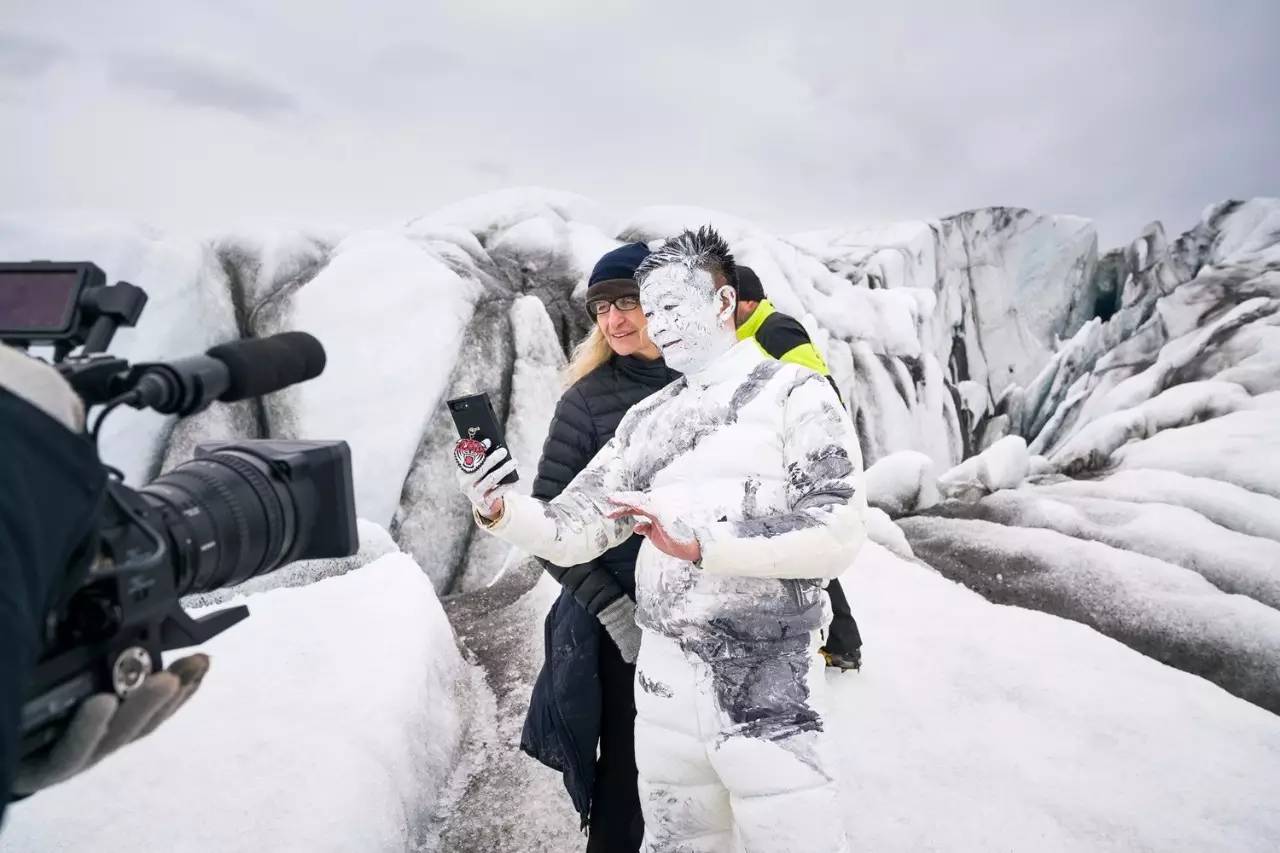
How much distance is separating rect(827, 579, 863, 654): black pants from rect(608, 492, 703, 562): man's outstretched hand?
1.83 metres

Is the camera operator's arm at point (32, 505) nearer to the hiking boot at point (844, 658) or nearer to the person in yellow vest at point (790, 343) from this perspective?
the person in yellow vest at point (790, 343)

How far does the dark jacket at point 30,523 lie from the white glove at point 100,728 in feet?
0.53

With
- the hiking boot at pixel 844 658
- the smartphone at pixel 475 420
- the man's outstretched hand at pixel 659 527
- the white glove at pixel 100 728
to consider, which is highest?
the smartphone at pixel 475 420

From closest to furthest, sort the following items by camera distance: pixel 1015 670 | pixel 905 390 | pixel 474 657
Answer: pixel 1015 670, pixel 474 657, pixel 905 390

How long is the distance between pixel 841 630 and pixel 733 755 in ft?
5.71

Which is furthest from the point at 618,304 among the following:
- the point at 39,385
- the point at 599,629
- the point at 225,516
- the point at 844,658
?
the point at 844,658

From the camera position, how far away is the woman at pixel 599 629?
5.96 ft

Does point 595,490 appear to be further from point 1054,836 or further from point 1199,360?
point 1199,360

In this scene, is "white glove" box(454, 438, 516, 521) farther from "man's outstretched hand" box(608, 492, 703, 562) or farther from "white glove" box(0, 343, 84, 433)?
"white glove" box(0, 343, 84, 433)

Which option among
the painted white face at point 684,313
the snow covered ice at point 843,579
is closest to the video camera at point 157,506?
the painted white face at point 684,313

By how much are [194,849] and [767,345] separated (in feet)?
7.41

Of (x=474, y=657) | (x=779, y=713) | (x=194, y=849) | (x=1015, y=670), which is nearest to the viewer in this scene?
(x=779, y=713)

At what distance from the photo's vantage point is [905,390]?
908 cm

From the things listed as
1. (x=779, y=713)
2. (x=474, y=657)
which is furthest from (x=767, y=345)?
(x=474, y=657)
